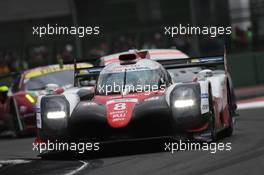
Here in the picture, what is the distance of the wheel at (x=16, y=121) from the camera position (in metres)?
16.8

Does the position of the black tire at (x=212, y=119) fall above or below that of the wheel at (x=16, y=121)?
above

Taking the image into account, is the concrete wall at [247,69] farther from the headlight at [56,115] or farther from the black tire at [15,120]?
the headlight at [56,115]

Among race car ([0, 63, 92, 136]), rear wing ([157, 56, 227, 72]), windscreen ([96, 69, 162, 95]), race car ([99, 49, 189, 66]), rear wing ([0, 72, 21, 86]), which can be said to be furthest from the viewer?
rear wing ([0, 72, 21, 86])

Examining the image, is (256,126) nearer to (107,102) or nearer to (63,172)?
(107,102)

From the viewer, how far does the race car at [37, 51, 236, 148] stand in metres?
10.7

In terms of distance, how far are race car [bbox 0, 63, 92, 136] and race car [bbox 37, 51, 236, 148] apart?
464 cm

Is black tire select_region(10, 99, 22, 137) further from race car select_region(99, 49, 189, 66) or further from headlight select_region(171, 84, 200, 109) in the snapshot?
headlight select_region(171, 84, 200, 109)

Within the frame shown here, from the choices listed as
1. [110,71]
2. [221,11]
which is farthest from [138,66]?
[221,11]

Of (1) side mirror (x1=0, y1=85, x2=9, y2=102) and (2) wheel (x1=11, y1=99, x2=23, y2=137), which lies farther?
(1) side mirror (x1=0, y1=85, x2=9, y2=102)

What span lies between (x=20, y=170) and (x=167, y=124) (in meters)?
1.85

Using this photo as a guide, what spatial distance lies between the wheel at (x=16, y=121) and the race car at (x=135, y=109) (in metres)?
4.79

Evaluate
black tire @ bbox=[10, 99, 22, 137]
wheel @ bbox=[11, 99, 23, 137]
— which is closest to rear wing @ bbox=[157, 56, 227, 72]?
wheel @ bbox=[11, 99, 23, 137]

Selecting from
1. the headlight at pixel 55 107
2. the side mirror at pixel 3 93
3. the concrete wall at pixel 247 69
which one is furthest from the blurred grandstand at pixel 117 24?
the headlight at pixel 55 107

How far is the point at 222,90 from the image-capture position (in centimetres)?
1242
